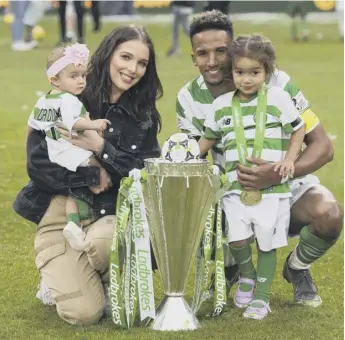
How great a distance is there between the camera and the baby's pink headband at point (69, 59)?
4.54 metres

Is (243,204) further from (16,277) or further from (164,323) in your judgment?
(16,277)

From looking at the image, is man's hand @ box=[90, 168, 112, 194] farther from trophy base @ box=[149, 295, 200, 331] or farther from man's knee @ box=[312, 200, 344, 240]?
man's knee @ box=[312, 200, 344, 240]

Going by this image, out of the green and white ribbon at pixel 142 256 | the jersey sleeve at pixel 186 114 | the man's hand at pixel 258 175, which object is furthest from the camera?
the jersey sleeve at pixel 186 114

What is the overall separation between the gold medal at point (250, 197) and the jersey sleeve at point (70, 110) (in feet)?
2.51

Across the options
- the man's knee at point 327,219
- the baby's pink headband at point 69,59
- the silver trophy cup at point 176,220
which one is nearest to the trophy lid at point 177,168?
the silver trophy cup at point 176,220

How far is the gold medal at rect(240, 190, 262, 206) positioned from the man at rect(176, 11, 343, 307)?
0.23 meters

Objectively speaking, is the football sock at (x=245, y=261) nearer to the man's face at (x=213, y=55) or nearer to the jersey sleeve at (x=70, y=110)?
the man's face at (x=213, y=55)

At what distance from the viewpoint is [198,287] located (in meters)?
4.63

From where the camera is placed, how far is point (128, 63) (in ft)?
15.2

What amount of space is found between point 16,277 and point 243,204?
1.43 meters

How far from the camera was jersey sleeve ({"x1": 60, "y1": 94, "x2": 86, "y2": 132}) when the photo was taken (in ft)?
14.7

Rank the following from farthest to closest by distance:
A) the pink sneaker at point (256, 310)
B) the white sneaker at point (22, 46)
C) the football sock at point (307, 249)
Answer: the white sneaker at point (22, 46) < the football sock at point (307, 249) < the pink sneaker at point (256, 310)

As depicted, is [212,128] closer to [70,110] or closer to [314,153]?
[314,153]

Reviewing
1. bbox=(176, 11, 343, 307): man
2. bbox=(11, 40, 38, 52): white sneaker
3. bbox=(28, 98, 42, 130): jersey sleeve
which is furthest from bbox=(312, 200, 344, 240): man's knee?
bbox=(11, 40, 38, 52): white sneaker
